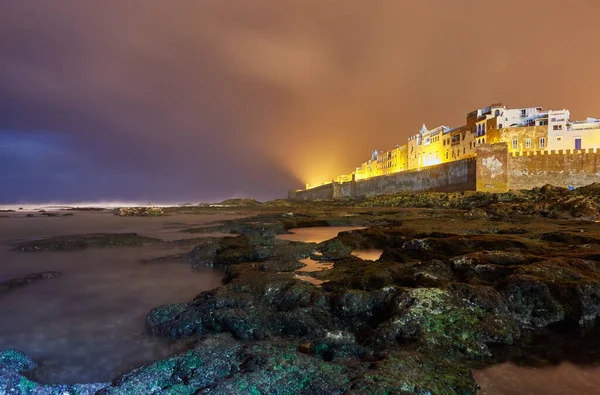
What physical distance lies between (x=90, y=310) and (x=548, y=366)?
646 cm

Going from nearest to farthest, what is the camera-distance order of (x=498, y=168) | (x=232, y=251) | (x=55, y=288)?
(x=55, y=288)
(x=232, y=251)
(x=498, y=168)

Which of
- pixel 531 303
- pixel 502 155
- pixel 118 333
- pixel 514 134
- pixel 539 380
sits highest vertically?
pixel 514 134

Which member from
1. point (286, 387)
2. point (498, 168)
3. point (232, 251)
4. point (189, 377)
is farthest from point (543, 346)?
point (498, 168)

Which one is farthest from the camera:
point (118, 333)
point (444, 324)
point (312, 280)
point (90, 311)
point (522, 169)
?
point (522, 169)

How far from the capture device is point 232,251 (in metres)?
8.92

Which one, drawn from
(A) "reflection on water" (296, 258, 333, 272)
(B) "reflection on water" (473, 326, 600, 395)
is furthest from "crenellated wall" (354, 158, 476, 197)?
(B) "reflection on water" (473, 326, 600, 395)

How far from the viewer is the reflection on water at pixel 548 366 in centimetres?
318

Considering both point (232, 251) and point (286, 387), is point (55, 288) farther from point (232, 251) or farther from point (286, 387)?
point (286, 387)

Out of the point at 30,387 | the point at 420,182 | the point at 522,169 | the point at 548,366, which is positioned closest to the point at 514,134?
the point at 522,169

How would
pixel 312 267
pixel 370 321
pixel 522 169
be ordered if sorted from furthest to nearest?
1. pixel 522 169
2. pixel 312 267
3. pixel 370 321

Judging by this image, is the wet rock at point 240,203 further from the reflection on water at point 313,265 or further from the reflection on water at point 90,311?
the reflection on water at point 313,265

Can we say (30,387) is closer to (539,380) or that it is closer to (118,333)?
(118,333)

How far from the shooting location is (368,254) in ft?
31.0

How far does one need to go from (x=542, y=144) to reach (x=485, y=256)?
4686 cm
